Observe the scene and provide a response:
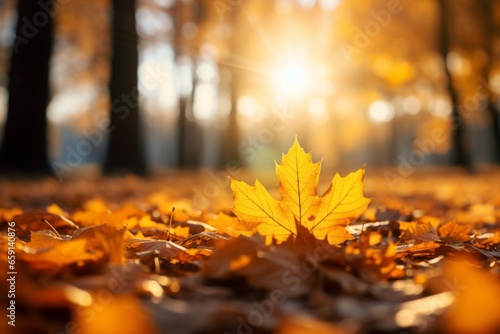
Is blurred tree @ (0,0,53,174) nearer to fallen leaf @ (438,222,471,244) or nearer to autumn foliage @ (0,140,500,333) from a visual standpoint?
autumn foliage @ (0,140,500,333)

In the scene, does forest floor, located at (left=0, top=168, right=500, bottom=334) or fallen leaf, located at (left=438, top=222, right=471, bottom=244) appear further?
fallen leaf, located at (left=438, top=222, right=471, bottom=244)

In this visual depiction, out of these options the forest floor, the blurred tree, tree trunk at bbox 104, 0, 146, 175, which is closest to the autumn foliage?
the forest floor

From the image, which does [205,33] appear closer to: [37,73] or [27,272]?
[37,73]

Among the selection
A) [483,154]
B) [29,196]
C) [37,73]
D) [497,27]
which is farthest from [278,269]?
[483,154]

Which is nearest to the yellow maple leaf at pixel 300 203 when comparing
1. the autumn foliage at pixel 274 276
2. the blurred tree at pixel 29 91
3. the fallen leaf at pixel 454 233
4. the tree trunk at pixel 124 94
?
the autumn foliage at pixel 274 276

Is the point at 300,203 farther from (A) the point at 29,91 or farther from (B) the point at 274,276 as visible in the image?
(A) the point at 29,91

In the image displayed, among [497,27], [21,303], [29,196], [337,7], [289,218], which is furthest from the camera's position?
[497,27]
